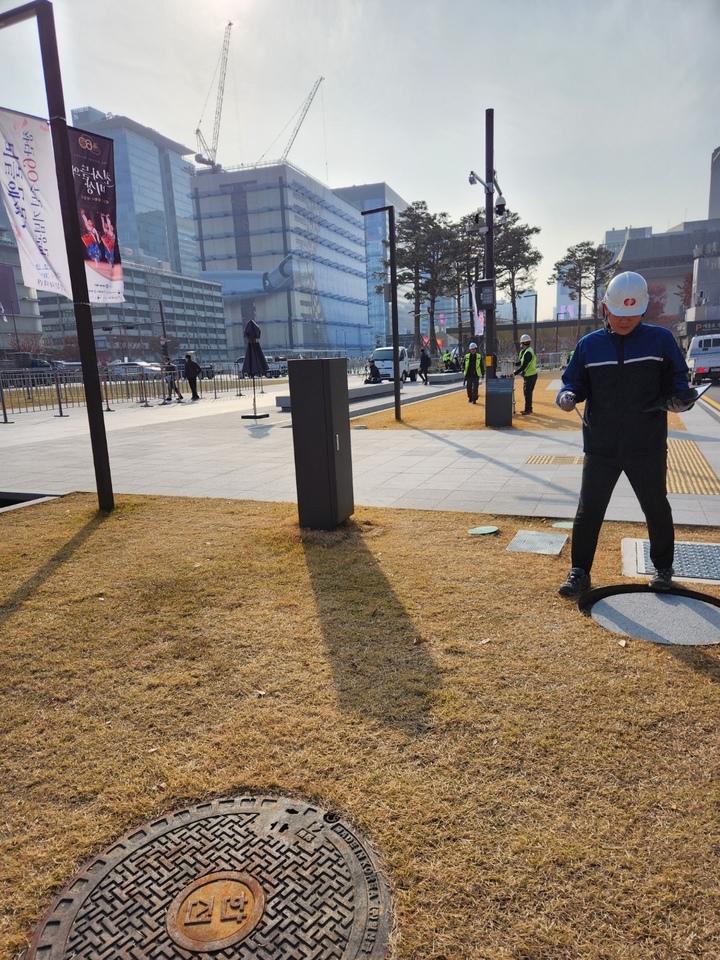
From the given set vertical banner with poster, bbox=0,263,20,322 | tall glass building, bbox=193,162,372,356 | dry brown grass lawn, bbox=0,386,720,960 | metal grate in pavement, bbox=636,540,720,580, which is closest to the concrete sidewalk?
metal grate in pavement, bbox=636,540,720,580

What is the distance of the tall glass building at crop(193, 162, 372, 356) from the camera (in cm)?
12019

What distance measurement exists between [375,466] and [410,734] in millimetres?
6692

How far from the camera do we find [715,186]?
140 meters

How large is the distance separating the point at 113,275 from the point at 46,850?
6.89m

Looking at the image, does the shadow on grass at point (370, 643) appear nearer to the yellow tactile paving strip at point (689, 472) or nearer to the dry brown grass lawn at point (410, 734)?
the dry brown grass lawn at point (410, 734)

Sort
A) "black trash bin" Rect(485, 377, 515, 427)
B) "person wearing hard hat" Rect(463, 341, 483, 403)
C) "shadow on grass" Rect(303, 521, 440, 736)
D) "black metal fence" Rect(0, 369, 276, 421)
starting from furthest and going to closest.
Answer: "black metal fence" Rect(0, 369, 276, 421) < "person wearing hard hat" Rect(463, 341, 483, 403) < "black trash bin" Rect(485, 377, 515, 427) < "shadow on grass" Rect(303, 521, 440, 736)

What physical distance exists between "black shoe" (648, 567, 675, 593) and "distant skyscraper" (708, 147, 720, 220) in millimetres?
164624

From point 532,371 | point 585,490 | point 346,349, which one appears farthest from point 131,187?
point 585,490

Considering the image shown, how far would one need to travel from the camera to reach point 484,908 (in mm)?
1816

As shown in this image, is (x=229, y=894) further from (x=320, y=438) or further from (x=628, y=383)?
(x=320, y=438)

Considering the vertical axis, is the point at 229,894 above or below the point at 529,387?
below

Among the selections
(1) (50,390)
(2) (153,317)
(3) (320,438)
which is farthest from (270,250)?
(3) (320,438)

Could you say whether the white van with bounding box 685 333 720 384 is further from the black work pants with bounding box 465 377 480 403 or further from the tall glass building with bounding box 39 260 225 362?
the tall glass building with bounding box 39 260 225 362

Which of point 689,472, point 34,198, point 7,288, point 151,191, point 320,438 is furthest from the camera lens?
point 151,191
